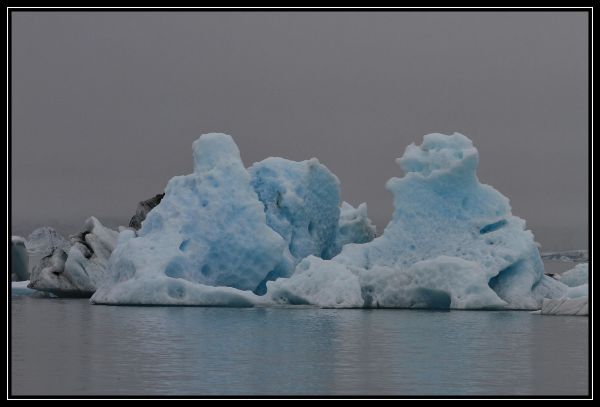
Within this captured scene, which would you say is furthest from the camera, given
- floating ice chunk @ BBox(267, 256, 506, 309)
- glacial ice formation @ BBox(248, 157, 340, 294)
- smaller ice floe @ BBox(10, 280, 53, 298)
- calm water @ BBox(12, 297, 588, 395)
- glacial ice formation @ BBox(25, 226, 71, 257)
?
glacial ice formation @ BBox(25, 226, 71, 257)

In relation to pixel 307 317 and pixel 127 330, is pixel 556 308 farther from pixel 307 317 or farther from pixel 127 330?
pixel 127 330

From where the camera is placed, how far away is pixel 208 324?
1956 centimetres

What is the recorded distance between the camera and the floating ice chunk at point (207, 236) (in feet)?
77.9

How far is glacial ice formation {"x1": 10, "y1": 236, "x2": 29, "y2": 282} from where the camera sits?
1189 inches

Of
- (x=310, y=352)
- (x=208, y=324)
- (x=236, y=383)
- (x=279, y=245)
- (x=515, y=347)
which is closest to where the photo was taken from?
(x=236, y=383)

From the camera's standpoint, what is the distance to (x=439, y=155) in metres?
26.0

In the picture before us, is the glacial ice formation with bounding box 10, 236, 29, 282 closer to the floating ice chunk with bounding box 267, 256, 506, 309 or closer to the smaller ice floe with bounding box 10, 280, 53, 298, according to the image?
the smaller ice floe with bounding box 10, 280, 53, 298

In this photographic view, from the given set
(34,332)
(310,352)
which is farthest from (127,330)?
(310,352)

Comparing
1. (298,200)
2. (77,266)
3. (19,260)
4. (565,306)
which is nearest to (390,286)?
(565,306)

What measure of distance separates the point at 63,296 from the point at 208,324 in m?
9.42

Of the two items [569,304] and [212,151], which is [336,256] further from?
[569,304]

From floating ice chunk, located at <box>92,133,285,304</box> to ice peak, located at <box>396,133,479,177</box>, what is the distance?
12.3 ft

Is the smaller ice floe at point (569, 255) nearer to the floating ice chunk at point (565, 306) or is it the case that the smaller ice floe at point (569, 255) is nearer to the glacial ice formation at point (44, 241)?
the glacial ice formation at point (44, 241)

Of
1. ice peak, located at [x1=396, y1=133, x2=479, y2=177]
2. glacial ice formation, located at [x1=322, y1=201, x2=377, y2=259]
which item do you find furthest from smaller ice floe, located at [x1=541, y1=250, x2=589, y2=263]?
ice peak, located at [x1=396, y1=133, x2=479, y2=177]
